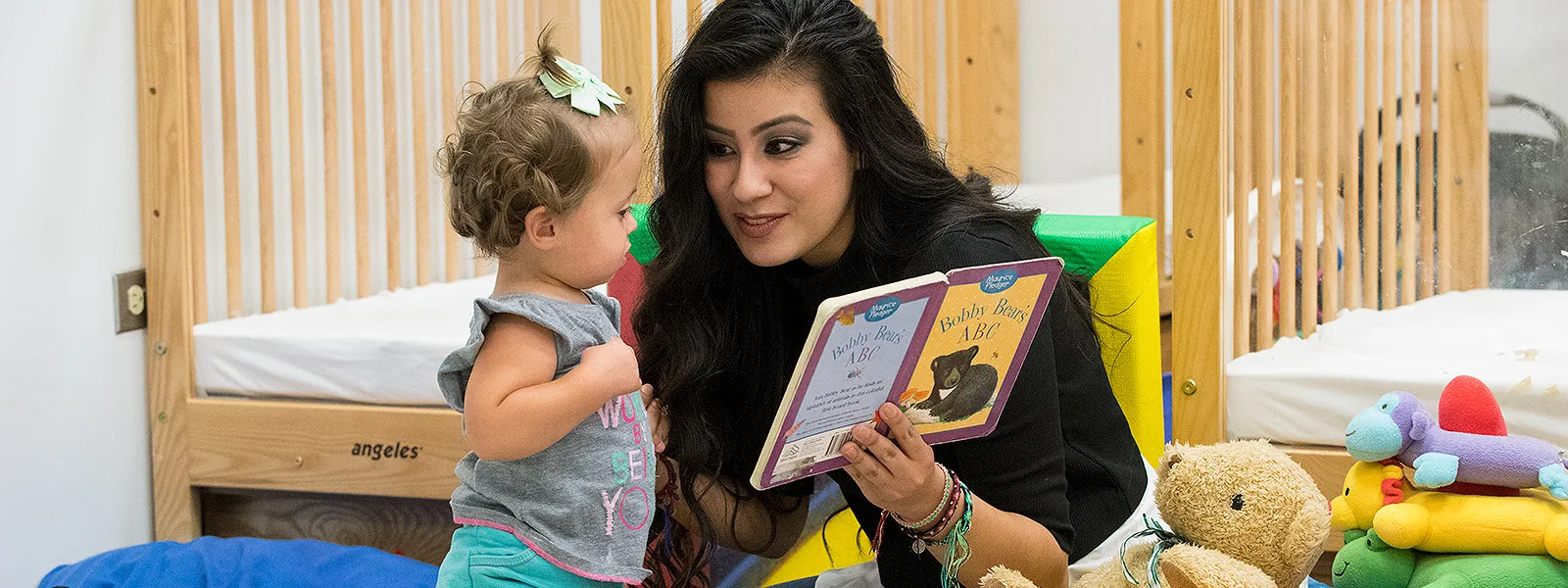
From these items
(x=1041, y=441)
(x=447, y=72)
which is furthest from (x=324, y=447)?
(x=1041, y=441)

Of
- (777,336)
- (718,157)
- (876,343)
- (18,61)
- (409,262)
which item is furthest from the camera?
(409,262)

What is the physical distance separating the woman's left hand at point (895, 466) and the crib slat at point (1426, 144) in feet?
3.22

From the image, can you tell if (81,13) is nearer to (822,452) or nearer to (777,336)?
(777,336)

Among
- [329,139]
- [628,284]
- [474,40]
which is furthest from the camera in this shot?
[474,40]

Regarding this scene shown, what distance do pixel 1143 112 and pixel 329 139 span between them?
4.11 feet

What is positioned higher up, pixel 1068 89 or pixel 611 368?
pixel 1068 89

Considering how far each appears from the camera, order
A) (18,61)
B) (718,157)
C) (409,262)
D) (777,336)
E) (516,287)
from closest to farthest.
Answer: (516,287), (718,157), (777,336), (18,61), (409,262)

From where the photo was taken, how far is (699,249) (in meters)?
1.25

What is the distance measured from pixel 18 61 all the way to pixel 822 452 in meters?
1.47

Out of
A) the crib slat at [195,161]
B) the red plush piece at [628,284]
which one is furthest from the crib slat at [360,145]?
the red plush piece at [628,284]

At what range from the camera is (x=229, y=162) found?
2.08 m

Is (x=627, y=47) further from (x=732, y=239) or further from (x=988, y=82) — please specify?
(x=988, y=82)

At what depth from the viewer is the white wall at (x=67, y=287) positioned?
1848mm

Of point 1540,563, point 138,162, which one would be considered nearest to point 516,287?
point 1540,563
